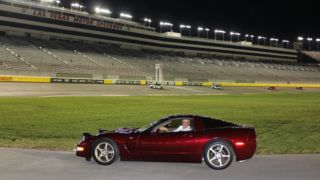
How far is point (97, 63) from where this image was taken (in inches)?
2995

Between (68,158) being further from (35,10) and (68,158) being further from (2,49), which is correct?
(35,10)

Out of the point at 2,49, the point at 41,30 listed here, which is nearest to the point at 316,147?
the point at 2,49

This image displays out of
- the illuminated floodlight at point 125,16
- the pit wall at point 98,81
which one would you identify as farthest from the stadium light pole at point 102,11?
the pit wall at point 98,81

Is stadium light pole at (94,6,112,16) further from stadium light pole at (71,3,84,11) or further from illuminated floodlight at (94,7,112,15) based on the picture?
stadium light pole at (71,3,84,11)

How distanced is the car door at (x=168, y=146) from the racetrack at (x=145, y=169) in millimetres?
203

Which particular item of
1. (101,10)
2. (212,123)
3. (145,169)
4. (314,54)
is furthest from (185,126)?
(314,54)

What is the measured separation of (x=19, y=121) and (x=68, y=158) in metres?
9.08

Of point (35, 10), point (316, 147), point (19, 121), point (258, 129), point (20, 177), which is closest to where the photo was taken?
point (20, 177)

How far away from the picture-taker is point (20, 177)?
304 inches

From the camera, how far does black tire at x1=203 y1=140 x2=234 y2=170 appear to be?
28.8 ft

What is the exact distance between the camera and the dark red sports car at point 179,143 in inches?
346

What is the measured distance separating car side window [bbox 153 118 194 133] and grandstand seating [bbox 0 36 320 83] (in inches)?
1854

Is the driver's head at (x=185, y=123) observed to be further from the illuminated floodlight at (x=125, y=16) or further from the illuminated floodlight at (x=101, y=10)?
the illuminated floodlight at (x=125, y=16)

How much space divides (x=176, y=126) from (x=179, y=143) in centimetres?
61
